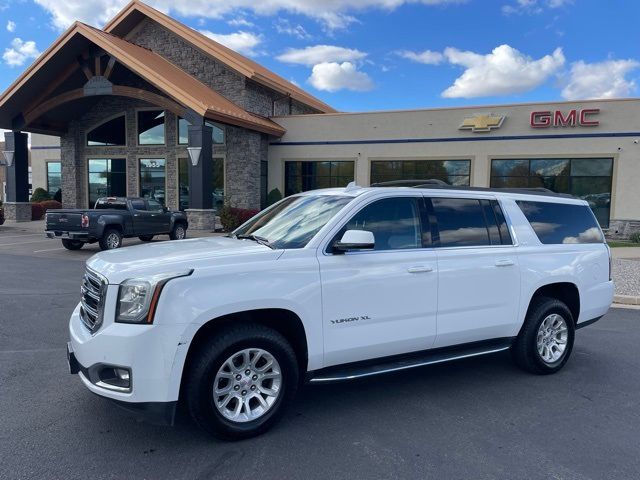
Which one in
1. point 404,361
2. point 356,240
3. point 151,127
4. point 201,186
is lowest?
point 404,361

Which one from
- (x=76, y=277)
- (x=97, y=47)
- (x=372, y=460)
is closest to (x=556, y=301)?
(x=372, y=460)

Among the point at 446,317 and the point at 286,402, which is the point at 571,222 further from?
the point at 286,402

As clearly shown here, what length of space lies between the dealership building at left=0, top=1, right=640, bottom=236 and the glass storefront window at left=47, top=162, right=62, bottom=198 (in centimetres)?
204

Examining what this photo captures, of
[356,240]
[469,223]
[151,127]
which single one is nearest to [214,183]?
[151,127]

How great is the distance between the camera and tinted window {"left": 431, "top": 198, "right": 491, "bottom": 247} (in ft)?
14.9

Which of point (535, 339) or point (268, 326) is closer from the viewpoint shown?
point (268, 326)

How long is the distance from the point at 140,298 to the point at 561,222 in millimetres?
4324

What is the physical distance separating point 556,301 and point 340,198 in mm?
2545

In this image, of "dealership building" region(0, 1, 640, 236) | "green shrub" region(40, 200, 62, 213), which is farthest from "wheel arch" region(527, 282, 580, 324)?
"green shrub" region(40, 200, 62, 213)

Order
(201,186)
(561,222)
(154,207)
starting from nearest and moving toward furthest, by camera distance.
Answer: (561,222), (154,207), (201,186)

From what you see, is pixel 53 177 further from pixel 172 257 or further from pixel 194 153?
pixel 172 257

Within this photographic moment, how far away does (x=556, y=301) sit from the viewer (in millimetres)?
5141

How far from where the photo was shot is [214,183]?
82.3 ft

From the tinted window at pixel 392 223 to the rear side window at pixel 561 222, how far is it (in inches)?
56.3
